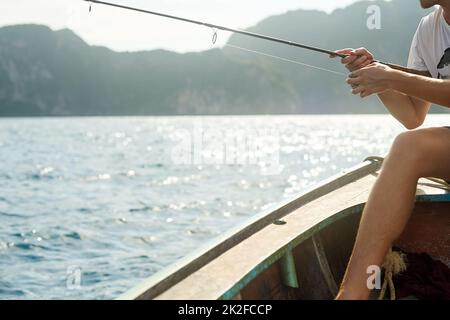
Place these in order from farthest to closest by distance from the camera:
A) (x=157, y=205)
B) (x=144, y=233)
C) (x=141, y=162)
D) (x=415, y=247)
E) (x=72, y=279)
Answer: (x=141, y=162) < (x=157, y=205) < (x=144, y=233) < (x=72, y=279) < (x=415, y=247)

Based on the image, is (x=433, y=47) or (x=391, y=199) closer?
(x=391, y=199)

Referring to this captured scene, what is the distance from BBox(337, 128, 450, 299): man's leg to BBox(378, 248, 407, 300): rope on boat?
61 centimetres

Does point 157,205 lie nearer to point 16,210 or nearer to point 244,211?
point 244,211

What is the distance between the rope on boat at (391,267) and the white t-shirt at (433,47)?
4.68 ft

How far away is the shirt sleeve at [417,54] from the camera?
450cm

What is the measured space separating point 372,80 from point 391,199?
898 mm

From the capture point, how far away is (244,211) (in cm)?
2327

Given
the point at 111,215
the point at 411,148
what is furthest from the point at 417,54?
the point at 111,215

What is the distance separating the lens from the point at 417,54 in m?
4.55

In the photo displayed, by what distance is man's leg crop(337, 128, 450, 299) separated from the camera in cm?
321

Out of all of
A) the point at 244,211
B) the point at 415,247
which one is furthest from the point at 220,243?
the point at 244,211

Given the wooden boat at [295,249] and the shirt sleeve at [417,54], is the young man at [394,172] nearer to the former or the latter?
the shirt sleeve at [417,54]

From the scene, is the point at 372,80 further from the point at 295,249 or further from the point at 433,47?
the point at 295,249
